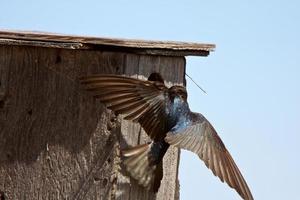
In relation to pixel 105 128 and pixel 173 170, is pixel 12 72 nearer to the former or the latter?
pixel 105 128

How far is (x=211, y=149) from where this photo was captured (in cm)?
424

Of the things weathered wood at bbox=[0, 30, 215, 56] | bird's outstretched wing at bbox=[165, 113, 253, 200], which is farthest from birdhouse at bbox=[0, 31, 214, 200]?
bird's outstretched wing at bbox=[165, 113, 253, 200]

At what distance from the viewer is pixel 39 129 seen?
→ 4668mm

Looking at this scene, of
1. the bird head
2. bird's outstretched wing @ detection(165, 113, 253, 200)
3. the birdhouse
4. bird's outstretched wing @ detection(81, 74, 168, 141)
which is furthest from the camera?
the birdhouse

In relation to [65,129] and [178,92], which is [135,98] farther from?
[65,129]

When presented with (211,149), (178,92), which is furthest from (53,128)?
(211,149)

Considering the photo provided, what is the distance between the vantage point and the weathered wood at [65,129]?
4555 mm

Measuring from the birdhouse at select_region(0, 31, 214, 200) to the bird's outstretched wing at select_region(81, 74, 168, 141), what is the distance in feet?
0.50

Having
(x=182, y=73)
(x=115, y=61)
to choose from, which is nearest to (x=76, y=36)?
(x=115, y=61)

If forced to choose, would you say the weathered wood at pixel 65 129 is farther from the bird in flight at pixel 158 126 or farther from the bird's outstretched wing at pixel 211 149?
the bird's outstretched wing at pixel 211 149

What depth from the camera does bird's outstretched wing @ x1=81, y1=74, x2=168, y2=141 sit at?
169 inches

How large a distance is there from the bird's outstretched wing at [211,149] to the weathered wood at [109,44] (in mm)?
381

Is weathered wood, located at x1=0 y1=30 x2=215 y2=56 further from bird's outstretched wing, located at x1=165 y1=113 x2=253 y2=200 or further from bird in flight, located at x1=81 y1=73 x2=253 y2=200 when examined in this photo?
bird's outstretched wing, located at x1=165 y1=113 x2=253 y2=200

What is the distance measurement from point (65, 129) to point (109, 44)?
0.45 meters
